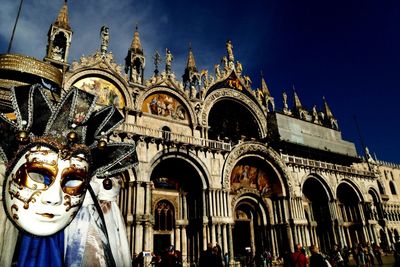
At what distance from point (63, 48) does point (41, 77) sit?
51.8 ft

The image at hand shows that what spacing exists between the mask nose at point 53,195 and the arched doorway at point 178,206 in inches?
539

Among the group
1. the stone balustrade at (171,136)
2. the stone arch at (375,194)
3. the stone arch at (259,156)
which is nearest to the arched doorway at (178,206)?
the stone balustrade at (171,136)

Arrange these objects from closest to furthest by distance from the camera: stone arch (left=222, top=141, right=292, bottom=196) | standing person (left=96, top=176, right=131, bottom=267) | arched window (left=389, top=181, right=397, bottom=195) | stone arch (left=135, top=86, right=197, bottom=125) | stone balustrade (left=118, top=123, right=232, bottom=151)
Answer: standing person (left=96, top=176, right=131, bottom=267), stone balustrade (left=118, top=123, right=232, bottom=151), stone arch (left=222, top=141, right=292, bottom=196), stone arch (left=135, top=86, right=197, bottom=125), arched window (left=389, top=181, right=397, bottom=195)

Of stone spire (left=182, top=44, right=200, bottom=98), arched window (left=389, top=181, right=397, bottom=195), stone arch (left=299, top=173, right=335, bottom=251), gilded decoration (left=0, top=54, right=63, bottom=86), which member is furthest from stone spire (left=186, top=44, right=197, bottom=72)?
arched window (left=389, top=181, right=397, bottom=195)

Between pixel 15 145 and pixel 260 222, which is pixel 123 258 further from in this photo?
pixel 260 222

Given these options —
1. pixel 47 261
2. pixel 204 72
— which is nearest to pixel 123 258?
pixel 47 261

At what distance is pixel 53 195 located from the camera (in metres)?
2.36

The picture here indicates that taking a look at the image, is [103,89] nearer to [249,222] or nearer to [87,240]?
[249,222]

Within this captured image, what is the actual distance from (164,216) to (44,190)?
1526 cm

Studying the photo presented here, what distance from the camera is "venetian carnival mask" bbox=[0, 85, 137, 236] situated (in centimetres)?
227

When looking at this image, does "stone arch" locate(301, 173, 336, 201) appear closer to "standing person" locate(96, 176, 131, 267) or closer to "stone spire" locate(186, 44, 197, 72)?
"stone spire" locate(186, 44, 197, 72)

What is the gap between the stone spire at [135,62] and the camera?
1885 centimetres

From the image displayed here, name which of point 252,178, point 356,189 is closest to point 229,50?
point 252,178

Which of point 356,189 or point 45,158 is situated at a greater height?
point 356,189
